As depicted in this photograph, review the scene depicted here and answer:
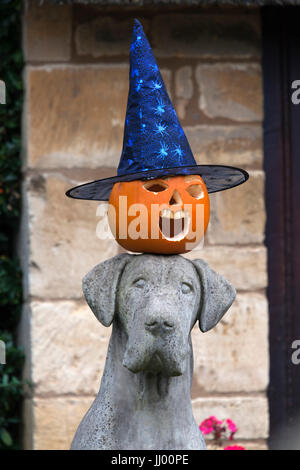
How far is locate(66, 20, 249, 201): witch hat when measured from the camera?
215cm

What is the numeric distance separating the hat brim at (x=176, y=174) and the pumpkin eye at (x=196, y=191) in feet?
0.13

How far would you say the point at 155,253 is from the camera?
222 centimetres

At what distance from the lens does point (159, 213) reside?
2.14m

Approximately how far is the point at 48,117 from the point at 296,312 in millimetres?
1527

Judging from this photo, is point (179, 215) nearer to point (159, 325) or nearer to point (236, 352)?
point (159, 325)

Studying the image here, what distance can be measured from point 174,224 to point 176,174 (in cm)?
15

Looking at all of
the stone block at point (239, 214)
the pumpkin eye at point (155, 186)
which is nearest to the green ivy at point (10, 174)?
the stone block at point (239, 214)

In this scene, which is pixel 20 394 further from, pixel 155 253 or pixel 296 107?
pixel 296 107

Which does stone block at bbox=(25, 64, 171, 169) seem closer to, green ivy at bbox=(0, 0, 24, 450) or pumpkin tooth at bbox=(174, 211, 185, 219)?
green ivy at bbox=(0, 0, 24, 450)

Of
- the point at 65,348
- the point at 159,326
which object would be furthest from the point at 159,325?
the point at 65,348

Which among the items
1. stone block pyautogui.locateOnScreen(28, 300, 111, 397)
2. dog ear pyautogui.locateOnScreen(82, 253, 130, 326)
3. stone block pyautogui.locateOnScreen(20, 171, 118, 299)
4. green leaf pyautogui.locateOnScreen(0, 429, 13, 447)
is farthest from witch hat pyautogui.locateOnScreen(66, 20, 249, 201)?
green leaf pyautogui.locateOnScreen(0, 429, 13, 447)

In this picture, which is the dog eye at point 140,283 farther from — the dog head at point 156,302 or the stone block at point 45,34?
the stone block at point 45,34

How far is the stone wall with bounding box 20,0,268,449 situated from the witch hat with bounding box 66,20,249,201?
1.23 metres

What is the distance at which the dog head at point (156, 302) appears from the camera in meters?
2.05
